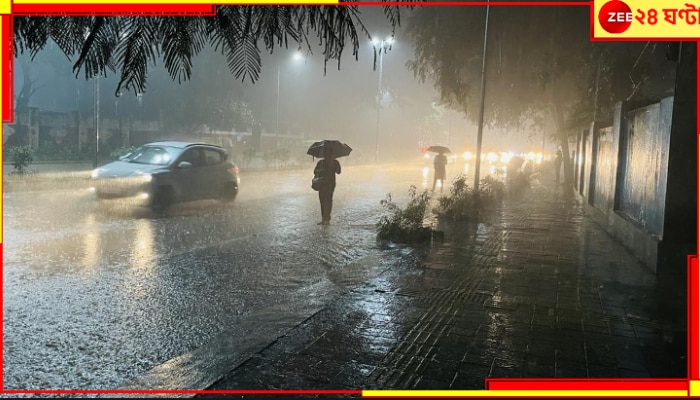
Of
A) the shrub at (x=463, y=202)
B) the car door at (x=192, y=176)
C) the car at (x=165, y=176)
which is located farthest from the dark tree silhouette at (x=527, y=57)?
the car door at (x=192, y=176)

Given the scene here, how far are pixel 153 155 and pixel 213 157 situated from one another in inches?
55.0

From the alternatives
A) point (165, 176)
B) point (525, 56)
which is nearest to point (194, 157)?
point (165, 176)

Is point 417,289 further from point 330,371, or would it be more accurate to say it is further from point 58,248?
point 58,248

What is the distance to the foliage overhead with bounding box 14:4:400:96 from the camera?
2260mm

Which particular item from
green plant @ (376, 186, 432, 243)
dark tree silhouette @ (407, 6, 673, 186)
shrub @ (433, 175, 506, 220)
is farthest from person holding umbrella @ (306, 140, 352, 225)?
dark tree silhouette @ (407, 6, 673, 186)

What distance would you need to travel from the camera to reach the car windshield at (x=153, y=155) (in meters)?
13.0

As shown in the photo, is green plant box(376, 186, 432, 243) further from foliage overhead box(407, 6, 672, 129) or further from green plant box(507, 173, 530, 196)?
green plant box(507, 173, 530, 196)

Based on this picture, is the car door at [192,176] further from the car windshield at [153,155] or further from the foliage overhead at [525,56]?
the foliage overhead at [525,56]

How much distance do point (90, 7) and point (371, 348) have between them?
3048 mm

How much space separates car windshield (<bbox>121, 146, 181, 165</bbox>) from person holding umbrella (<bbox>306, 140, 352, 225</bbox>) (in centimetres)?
356

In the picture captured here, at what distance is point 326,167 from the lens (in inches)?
454

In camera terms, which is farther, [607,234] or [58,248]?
[607,234]

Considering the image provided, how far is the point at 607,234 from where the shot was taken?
→ 35.8 feet

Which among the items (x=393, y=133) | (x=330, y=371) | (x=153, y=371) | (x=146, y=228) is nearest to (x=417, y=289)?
(x=330, y=371)
